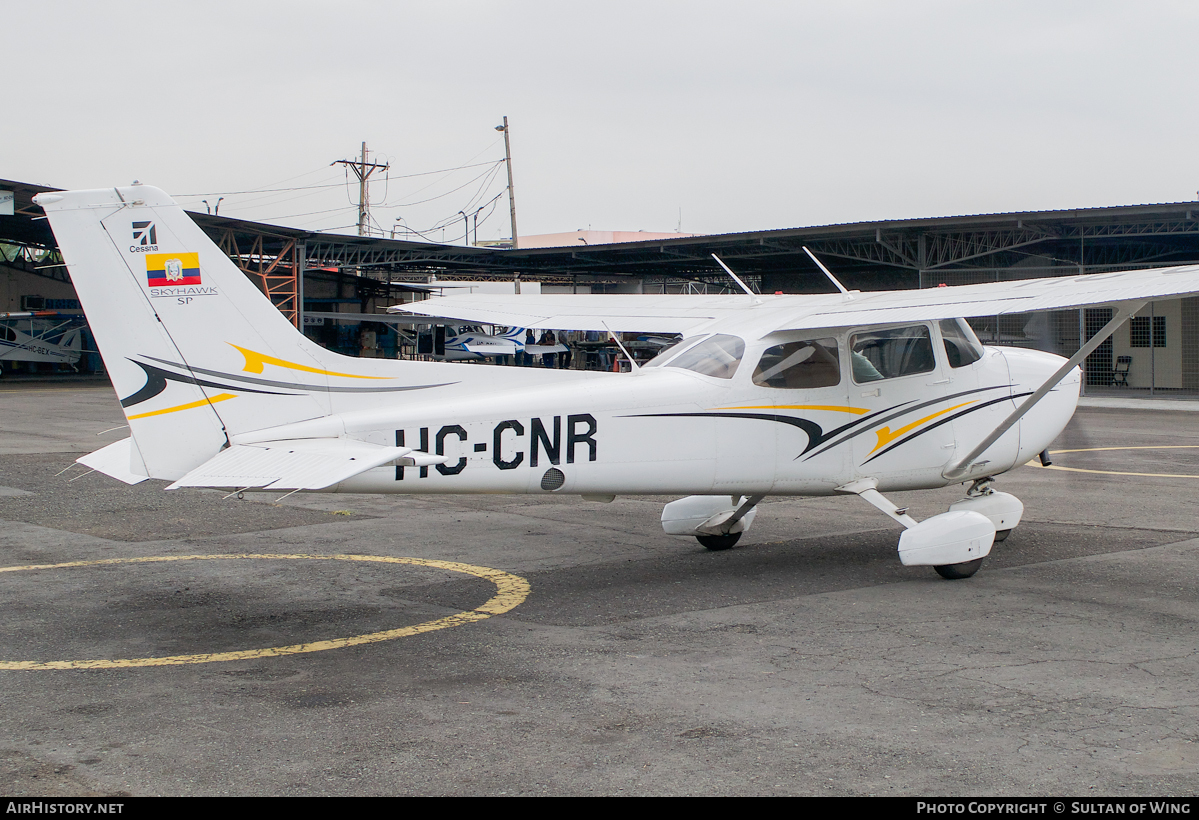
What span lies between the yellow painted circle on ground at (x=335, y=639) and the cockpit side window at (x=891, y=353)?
332cm

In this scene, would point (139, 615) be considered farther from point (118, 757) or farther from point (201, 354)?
point (118, 757)

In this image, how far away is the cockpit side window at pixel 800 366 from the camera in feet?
27.4

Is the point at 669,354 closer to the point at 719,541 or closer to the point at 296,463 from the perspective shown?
the point at 719,541

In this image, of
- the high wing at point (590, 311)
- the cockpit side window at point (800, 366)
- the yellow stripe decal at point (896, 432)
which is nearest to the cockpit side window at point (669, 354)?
the cockpit side window at point (800, 366)

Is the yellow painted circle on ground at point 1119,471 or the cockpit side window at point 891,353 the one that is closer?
the cockpit side window at point 891,353

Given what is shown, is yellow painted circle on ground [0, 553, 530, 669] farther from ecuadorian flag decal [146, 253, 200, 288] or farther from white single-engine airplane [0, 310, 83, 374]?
white single-engine airplane [0, 310, 83, 374]

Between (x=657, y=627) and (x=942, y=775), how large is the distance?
2760mm

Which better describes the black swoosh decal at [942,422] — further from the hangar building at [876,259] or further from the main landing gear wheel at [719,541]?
the hangar building at [876,259]

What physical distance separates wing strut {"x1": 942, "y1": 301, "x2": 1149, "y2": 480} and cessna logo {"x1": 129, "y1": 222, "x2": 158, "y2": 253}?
6.43m

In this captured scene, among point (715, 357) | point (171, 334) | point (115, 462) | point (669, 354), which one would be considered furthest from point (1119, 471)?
point (115, 462)

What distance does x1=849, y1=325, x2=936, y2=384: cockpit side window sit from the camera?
28.6ft

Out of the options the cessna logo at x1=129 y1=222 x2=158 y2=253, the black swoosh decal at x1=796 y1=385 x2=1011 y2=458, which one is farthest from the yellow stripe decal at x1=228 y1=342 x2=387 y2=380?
the black swoosh decal at x1=796 y1=385 x2=1011 y2=458

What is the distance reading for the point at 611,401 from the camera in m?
7.68

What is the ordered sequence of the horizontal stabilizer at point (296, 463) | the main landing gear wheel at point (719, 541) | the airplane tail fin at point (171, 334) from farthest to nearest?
the main landing gear wheel at point (719, 541)
the airplane tail fin at point (171, 334)
the horizontal stabilizer at point (296, 463)
